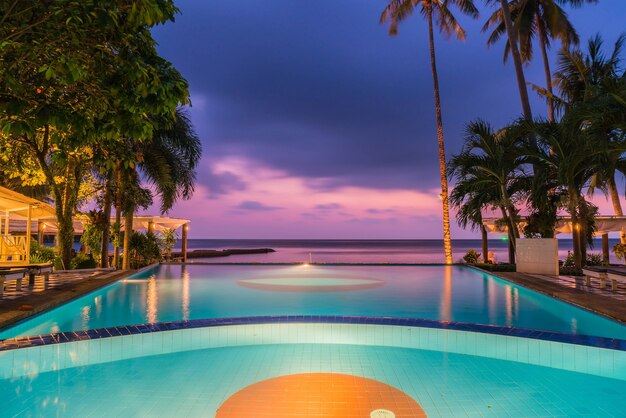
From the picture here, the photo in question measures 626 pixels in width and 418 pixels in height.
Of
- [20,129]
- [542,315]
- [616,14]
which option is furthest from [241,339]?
[616,14]

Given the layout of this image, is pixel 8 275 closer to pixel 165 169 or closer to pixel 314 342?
pixel 314 342

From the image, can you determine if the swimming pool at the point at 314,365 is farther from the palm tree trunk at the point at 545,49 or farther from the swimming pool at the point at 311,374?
the palm tree trunk at the point at 545,49

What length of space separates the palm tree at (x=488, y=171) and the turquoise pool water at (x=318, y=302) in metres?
2.38

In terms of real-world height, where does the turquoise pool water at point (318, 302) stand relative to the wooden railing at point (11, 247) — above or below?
below

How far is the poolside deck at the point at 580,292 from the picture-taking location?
621cm

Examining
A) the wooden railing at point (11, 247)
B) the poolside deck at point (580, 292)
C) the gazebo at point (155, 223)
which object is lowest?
the poolside deck at point (580, 292)

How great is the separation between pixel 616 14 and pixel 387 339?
49.2m

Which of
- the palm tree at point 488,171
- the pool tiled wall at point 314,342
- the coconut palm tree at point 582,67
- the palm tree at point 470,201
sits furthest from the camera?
the coconut palm tree at point 582,67

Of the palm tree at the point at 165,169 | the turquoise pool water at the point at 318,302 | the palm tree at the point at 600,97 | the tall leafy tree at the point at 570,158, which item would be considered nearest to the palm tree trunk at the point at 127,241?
the palm tree at the point at 165,169

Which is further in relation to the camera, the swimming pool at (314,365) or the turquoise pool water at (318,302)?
the turquoise pool water at (318,302)

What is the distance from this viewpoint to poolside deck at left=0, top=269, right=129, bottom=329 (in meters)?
5.83

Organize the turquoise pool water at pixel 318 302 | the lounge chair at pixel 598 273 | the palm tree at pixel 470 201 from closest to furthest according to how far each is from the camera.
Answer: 1. the turquoise pool water at pixel 318 302
2. the lounge chair at pixel 598 273
3. the palm tree at pixel 470 201

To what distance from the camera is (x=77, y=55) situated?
3.79 m

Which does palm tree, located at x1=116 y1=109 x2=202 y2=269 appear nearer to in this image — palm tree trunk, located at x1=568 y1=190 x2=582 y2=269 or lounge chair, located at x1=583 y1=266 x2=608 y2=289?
palm tree trunk, located at x1=568 y1=190 x2=582 y2=269
